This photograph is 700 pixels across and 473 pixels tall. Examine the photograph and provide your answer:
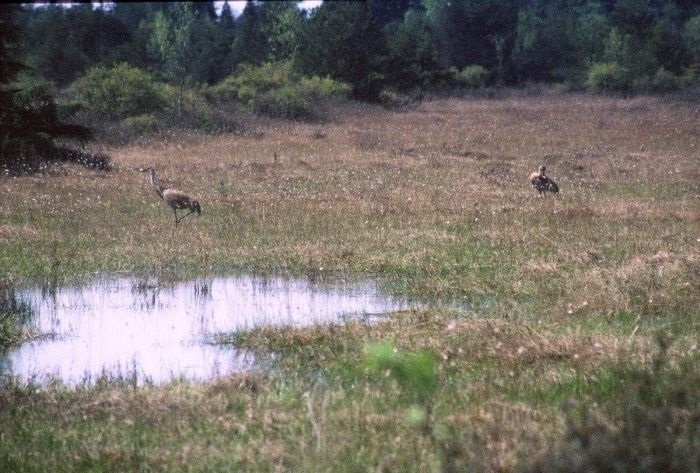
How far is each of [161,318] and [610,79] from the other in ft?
169

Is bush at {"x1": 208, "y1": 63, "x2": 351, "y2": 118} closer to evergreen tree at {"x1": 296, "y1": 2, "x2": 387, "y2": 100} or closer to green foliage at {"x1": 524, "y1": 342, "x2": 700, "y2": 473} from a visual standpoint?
evergreen tree at {"x1": 296, "y1": 2, "x2": 387, "y2": 100}

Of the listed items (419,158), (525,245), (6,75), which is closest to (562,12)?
(419,158)

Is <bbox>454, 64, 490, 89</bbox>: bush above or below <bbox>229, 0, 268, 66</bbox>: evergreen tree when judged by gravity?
below

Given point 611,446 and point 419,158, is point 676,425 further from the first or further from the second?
point 419,158

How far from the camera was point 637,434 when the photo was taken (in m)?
5.20

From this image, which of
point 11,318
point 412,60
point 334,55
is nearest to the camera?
point 11,318

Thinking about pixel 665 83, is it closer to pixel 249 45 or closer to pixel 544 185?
pixel 249 45

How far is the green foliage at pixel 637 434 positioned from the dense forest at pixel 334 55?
2067cm

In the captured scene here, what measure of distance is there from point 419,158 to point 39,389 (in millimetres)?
19712

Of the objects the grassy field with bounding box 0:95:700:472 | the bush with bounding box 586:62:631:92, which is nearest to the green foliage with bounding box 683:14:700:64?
the bush with bounding box 586:62:631:92

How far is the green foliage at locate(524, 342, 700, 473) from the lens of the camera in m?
4.81

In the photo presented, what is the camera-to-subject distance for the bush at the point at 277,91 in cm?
4034

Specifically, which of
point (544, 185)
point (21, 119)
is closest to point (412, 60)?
point (21, 119)

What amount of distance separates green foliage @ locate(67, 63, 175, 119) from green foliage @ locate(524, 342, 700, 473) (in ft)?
99.2
